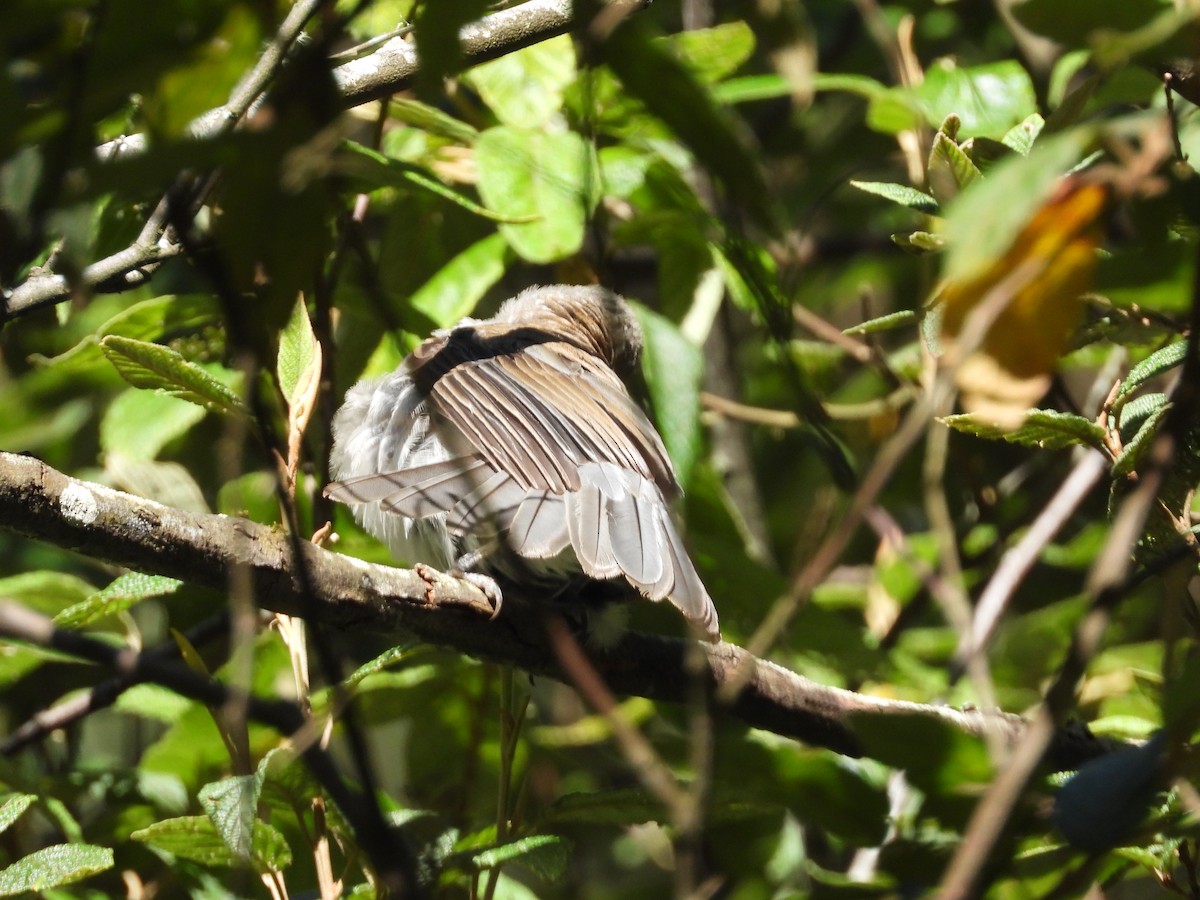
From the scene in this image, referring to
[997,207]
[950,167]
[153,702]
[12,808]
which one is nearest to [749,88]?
[950,167]

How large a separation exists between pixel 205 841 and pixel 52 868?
→ 27 cm

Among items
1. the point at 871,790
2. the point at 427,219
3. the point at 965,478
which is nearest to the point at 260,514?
the point at 427,219

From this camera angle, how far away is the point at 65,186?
37.5 inches

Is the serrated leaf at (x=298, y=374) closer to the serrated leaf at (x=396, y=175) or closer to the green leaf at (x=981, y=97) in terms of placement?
the serrated leaf at (x=396, y=175)

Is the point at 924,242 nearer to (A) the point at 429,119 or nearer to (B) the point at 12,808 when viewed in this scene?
(A) the point at 429,119

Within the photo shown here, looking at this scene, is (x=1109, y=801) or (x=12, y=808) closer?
(x=1109, y=801)

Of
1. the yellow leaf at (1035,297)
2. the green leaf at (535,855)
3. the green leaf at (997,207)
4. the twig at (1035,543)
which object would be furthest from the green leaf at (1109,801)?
the twig at (1035,543)

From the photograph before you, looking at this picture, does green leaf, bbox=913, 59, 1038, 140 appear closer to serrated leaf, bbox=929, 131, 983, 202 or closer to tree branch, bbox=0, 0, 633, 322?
serrated leaf, bbox=929, 131, 983, 202

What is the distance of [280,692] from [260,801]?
103 centimetres

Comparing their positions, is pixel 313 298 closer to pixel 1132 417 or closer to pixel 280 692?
pixel 280 692

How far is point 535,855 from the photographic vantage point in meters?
2.20

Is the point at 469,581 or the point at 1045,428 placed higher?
the point at 1045,428

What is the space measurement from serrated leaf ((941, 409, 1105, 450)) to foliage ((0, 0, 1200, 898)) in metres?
0.01

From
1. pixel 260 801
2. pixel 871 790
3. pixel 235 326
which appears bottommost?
pixel 260 801
